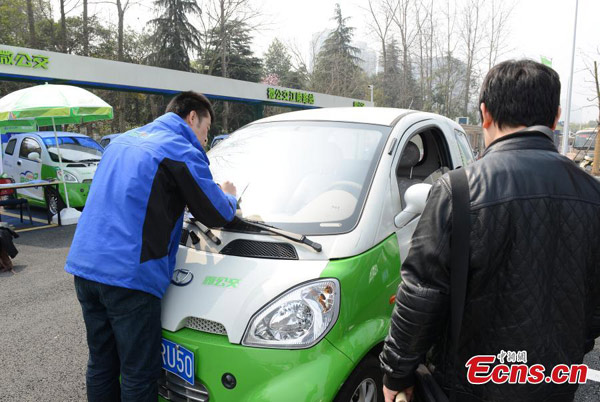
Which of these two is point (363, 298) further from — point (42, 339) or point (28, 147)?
point (28, 147)

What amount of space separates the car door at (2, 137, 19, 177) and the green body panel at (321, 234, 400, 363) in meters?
10.8

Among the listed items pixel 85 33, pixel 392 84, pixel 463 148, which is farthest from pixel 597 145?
pixel 85 33

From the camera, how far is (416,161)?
3.17m

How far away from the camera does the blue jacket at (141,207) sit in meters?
1.91

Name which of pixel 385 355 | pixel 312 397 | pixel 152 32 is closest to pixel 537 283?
pixel 385 355

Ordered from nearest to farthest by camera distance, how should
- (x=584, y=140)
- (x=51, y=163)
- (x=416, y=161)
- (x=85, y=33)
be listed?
1. (x=416, y=161)
2. (x=51, y=163)
3. (x=584, y=140)
4. (x=85, y=33)

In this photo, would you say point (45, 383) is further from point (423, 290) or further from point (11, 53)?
point (11, 53)

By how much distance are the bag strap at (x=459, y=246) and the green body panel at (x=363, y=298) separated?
2.17ft

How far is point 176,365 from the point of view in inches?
78.3

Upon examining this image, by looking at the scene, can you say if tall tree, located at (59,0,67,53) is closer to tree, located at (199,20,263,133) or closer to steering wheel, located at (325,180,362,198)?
tree, located at (199,20,263,133)

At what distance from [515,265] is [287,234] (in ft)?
3.64

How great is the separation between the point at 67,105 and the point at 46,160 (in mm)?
2338

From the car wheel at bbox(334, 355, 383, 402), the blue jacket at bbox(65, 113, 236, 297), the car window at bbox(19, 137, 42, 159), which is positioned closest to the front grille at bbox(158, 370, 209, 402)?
the blue jacket at bbox(65, 113, 236, 297)

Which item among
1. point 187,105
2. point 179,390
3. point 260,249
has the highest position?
point 187,105
